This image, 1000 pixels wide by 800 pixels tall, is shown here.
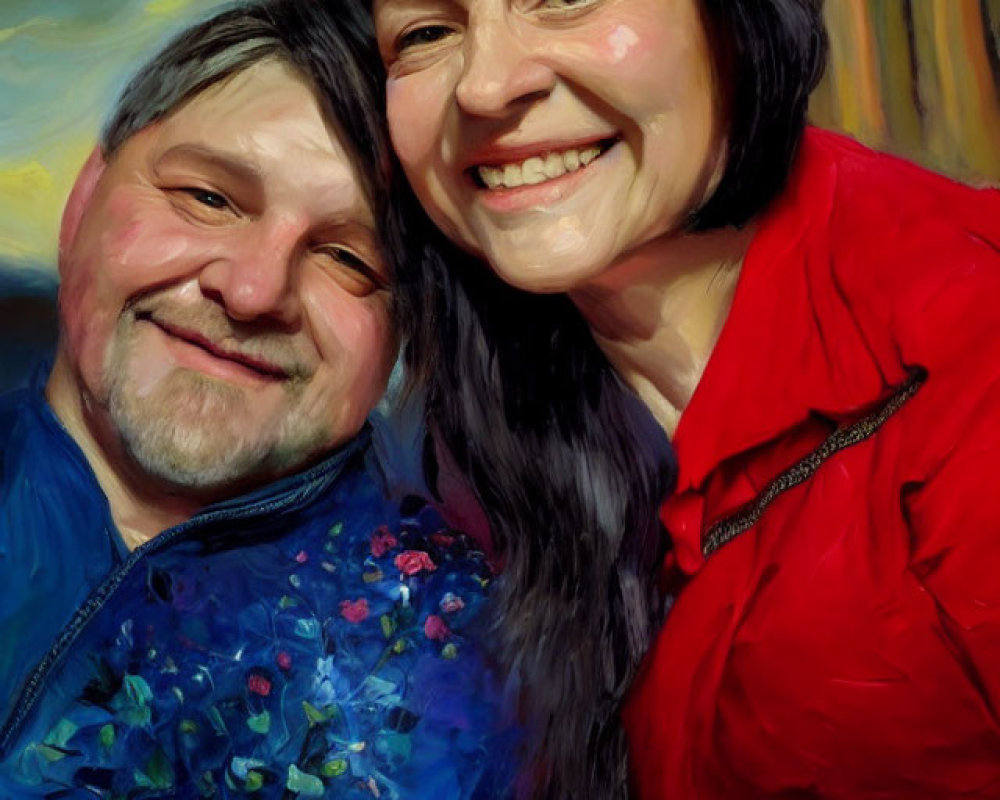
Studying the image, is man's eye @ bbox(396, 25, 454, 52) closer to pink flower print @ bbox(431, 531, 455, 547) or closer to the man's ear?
the man's ear

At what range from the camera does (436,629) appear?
877 millimetres

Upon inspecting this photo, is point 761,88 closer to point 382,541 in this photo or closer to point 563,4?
point 563,4

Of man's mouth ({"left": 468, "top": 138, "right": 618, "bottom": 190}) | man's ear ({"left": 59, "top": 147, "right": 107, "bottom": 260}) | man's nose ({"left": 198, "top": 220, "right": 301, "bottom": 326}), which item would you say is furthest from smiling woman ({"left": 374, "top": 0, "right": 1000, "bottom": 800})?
man's ear ({"left": 59, "top": 147, "right": 107, "bottom": 260})

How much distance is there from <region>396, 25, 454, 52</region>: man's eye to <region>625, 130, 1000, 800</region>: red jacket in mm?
255

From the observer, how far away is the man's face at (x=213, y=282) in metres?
0.87

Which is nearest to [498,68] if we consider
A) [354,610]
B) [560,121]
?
[560,121]

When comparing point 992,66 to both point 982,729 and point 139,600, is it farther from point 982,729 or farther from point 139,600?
point 139,600

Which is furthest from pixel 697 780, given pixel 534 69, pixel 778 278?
pixel 534 69

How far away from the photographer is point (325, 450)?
91 centimetres

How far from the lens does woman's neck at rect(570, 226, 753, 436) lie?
85 cm

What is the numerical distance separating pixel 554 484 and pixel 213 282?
300 mm

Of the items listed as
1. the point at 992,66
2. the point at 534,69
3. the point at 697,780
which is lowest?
the point at 697,780

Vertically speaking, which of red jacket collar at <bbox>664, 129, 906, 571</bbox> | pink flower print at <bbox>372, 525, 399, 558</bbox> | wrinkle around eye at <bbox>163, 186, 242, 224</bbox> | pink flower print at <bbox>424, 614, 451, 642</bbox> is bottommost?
pink flower print at <bbox>424, 614, 451, 642</bbox>

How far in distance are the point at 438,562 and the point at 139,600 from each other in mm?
217
